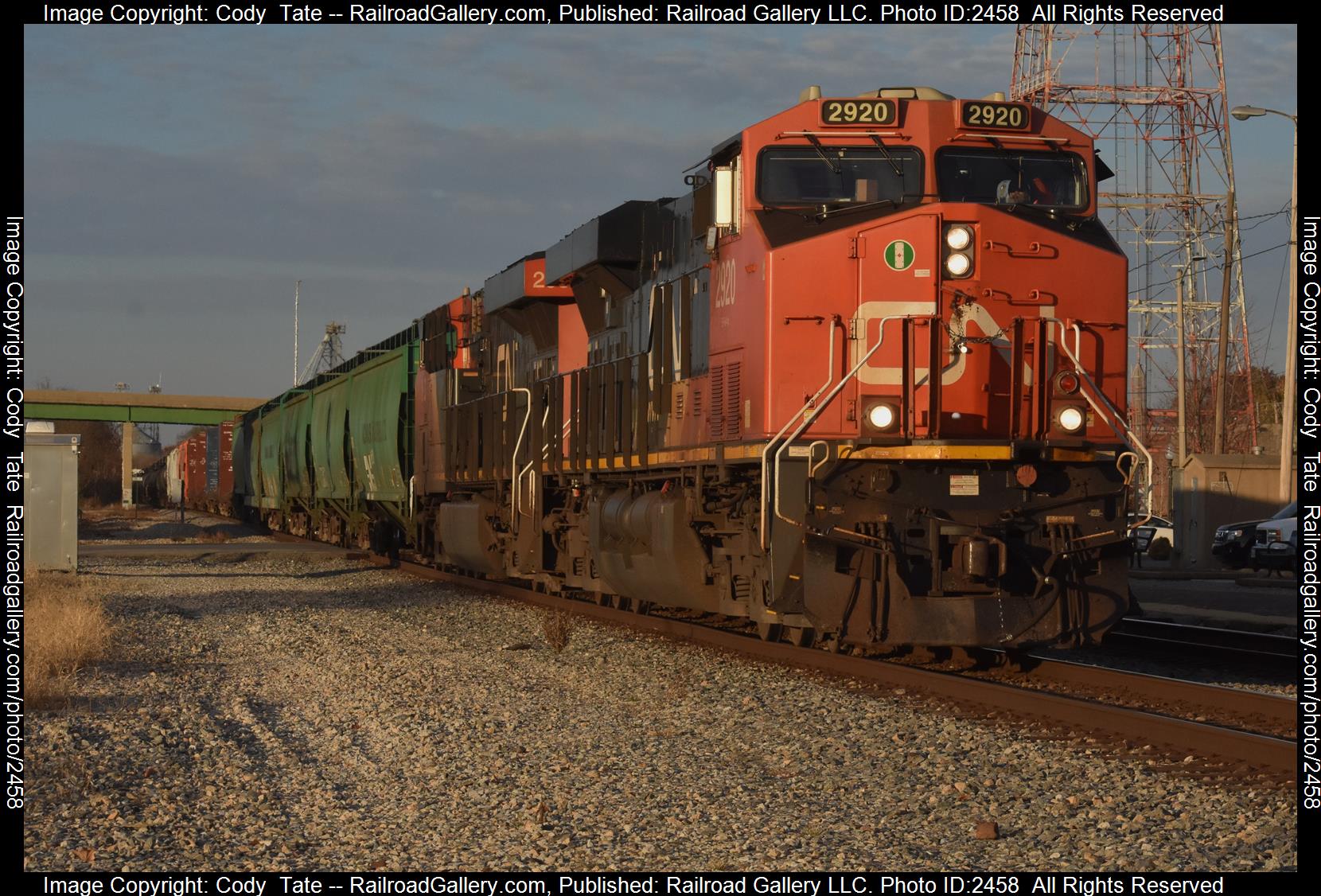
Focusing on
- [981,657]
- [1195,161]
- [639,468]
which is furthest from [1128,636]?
[1195,161]

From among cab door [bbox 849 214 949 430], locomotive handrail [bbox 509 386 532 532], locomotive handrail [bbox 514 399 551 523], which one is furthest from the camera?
locomotive handrail [bbox 509 386 532 532]

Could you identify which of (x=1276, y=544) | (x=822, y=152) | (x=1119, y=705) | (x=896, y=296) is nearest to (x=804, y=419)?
(x=896, y=296)

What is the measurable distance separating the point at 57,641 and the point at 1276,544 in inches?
807

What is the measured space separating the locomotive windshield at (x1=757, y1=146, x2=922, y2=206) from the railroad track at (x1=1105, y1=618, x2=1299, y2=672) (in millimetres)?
4819

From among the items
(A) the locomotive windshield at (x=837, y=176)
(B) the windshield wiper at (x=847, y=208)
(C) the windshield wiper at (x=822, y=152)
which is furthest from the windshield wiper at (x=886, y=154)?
(C) the windshield wiper at (x=822, y=152)

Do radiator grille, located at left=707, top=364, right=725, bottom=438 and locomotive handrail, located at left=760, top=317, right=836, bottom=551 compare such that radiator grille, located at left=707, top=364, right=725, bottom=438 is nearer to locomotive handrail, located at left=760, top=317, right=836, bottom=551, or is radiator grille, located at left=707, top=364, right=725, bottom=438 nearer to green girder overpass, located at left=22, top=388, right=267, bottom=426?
locomotive handrail, located at left=760, top=317, right=836, bottom=551

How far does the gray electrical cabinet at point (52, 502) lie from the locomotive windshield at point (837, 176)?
14.5 m

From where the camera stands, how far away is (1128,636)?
515 inches

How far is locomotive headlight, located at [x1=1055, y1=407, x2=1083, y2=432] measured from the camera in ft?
32.0

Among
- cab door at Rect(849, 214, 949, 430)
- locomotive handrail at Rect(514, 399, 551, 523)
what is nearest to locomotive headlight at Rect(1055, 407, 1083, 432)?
cab door at Rect(849, 214, 949, 430)

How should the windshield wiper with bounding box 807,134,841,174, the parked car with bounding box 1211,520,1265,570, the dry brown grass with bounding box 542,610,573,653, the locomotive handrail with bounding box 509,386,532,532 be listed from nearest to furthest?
the windshield wiper with bounding box 807,134,841,174
the dry brown grass with bounding box 542,610,573,653
the locomotive handrail with bounding box 509,386,532,532
the parked car with bounding box 1211,520,1265,570

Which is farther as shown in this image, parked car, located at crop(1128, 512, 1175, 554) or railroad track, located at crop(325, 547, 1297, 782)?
parked car, located at crop(1128, 512, 1175, 554)

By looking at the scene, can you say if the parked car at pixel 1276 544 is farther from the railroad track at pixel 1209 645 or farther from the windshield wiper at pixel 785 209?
the windshield wiper at pixel 785 209

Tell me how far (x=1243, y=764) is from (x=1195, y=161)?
36734 mm
